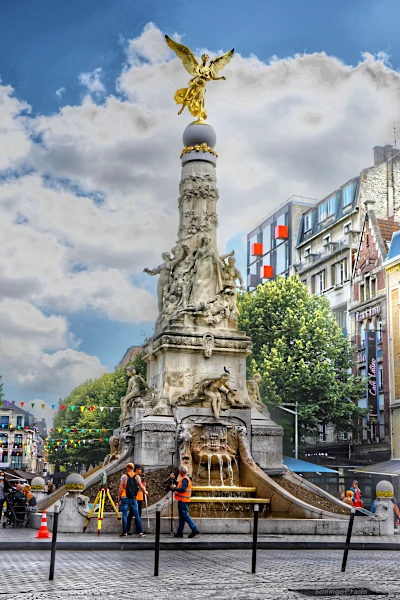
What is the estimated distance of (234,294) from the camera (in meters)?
29.0

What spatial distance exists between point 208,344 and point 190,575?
1494cm

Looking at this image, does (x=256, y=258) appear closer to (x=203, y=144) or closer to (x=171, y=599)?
(x=203, y=144)

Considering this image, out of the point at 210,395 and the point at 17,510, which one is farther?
the point at 210,395

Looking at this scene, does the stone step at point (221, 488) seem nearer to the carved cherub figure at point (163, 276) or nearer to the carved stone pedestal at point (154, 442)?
the carved stone pedestal at point (154, 442)

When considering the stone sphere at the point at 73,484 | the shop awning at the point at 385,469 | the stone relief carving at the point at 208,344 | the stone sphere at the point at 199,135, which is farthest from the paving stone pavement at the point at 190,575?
the shop awning at the point at 385,469

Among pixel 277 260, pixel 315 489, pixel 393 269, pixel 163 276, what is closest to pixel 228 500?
pixel 315 489

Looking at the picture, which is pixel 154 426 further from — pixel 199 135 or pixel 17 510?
pixel 199 135

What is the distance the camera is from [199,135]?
30484 mm

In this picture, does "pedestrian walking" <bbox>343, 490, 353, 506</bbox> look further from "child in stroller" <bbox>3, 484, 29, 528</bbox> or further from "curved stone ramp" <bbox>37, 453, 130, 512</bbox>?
"child in stroller" <bbox>3, 484, 29, 528</bbox>

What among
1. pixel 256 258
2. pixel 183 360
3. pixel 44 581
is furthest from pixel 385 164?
pixel 44 581

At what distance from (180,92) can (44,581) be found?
76.5 feet

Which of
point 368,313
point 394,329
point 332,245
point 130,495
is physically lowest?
point 130,495

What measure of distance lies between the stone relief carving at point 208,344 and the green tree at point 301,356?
647 inches

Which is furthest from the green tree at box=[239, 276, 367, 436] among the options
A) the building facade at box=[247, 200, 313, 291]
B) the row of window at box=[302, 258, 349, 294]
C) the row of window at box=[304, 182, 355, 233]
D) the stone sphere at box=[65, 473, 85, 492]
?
the building facade at box=[247, 200, 313, 291]
